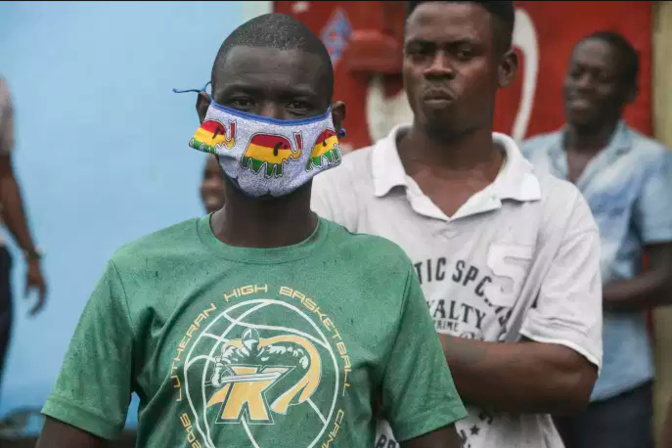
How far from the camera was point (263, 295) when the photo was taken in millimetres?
2814

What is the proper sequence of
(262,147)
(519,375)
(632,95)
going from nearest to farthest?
1. (262,147)
2. (519,375)
3. (632,95)

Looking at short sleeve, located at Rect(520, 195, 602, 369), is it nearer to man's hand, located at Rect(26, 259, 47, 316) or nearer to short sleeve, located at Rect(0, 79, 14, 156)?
man's hand, located at Rect(26, 259, 47, 316)

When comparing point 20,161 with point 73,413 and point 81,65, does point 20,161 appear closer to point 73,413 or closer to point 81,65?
point 81,65

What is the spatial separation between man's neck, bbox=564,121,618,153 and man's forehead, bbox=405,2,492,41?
2.26 meters

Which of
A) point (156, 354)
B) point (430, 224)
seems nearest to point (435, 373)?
point (156, 354)

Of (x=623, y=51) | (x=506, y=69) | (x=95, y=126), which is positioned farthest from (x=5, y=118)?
(x=506, y=69)

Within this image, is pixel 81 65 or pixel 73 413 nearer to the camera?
pixel 73 413

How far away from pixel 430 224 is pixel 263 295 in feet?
3.04

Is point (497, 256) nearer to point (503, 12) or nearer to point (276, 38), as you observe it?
point (503, 12)

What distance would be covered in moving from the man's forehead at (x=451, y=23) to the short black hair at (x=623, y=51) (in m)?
2.40

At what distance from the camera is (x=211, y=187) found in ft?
21.5

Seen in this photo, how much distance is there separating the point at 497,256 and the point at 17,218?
3667 millimetres

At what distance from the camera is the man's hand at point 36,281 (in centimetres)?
671

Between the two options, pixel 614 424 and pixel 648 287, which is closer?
pixel 614 424
